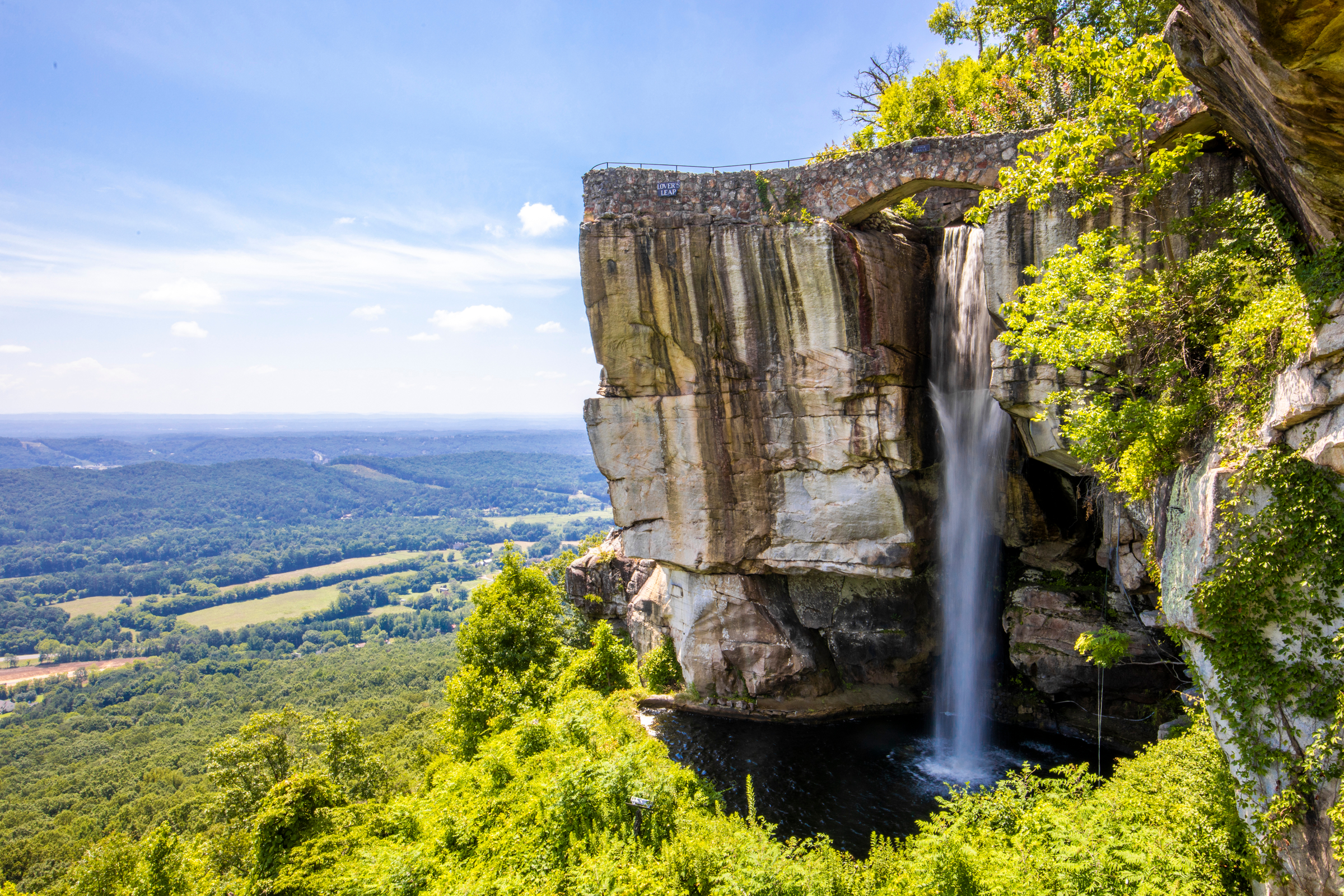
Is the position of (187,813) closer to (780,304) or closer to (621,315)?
→ (621,315)

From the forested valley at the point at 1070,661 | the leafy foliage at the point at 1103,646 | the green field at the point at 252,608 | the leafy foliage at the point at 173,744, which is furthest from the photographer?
the green field at the point at 252,608

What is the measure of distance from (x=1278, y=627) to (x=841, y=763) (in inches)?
554

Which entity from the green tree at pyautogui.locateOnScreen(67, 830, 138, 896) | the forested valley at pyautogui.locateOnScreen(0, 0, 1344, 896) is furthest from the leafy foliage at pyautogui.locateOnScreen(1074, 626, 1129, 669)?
the green tree at pyautogui.locateOnScreen(67, 830, 138, 896)

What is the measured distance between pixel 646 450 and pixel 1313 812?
63.3ft

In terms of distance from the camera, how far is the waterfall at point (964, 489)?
841 inches

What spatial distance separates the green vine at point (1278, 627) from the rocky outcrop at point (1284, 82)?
365cm

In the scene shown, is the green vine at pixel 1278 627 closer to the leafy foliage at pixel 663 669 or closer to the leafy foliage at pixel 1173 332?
the leafy foliage at pixel 1173 332

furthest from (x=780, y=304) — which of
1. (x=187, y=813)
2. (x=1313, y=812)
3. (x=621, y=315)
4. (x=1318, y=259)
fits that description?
(x=187, y=813)

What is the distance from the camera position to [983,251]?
17.7 m

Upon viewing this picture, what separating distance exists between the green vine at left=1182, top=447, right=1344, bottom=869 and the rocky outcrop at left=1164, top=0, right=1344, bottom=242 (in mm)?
3651

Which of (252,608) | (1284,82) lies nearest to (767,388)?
(1284,82)

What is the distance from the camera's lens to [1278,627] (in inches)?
361

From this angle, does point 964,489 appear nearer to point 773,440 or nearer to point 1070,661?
point 1070,661

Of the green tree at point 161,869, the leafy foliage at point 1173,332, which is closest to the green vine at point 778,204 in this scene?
the leafy foliage at point 1173,332
